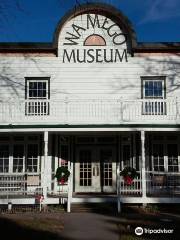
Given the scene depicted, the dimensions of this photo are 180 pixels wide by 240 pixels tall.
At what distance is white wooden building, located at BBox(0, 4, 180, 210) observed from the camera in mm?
20828

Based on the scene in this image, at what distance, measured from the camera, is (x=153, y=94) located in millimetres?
21172

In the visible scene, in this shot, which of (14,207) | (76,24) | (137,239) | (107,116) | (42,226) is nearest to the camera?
(137,239)

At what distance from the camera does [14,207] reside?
1891 centimetres

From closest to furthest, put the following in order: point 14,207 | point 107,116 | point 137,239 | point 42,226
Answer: point 137,239 < point 42,226 < point 14,207 < point 107,116

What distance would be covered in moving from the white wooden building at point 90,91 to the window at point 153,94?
5 cm

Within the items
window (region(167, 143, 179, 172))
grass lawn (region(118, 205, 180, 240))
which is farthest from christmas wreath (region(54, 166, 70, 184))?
window (region(167, 143, 179, 172))

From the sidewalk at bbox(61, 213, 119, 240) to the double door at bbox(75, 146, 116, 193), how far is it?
4.42m

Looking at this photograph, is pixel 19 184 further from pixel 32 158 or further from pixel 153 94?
pixel 153 94

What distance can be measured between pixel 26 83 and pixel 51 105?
6.29 ft

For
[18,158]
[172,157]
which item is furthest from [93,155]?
[172,157]

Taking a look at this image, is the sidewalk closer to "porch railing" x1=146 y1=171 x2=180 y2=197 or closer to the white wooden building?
"porch railing" x1=146 y1=171 x2=180 y2=197

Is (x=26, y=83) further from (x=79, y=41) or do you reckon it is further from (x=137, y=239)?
(x=137, y=239)

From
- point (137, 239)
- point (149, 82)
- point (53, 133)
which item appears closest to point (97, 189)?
point (53, 133)

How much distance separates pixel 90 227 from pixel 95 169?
7839mm
